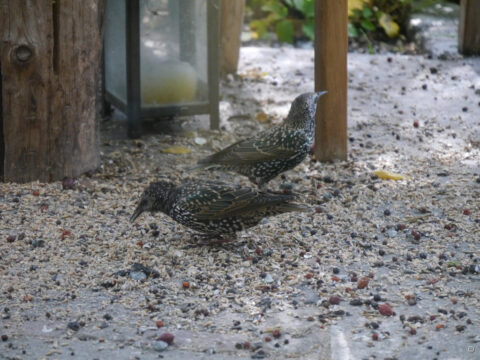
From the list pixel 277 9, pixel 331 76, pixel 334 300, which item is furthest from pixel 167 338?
pixel 277 9

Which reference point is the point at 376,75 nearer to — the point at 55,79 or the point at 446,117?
the point at 446,117

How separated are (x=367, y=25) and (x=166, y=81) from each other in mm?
4431

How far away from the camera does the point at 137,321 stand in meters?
4.39

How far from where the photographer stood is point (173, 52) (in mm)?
7254

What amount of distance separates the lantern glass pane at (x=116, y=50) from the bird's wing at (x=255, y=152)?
140cm

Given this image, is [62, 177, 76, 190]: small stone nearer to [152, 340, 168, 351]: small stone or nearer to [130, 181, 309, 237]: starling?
[130, 181, 309, 237]: starling

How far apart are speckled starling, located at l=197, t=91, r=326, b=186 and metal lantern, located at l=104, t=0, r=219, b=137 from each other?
1.13m

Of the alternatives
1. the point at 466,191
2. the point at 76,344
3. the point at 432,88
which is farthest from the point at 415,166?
the point at 76,344

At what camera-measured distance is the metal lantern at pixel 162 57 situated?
702 centimetres

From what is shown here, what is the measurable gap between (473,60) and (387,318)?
5.73 metres

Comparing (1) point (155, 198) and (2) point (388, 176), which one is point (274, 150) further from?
(1) point (155, 198)

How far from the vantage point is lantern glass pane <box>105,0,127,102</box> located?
280 inches

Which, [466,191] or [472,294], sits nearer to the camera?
[472,294]

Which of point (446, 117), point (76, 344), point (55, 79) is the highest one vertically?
point (55, 79)
